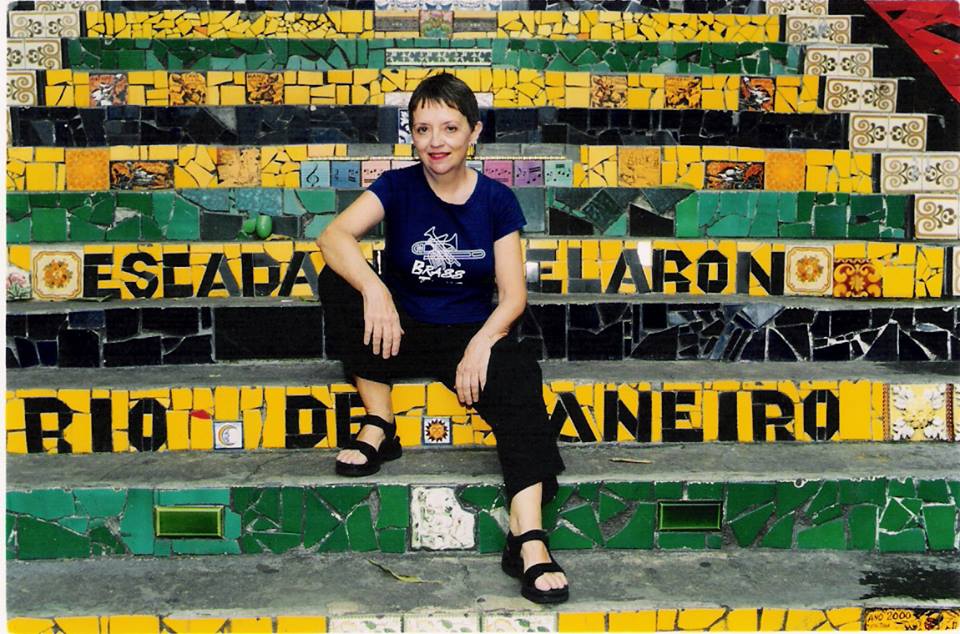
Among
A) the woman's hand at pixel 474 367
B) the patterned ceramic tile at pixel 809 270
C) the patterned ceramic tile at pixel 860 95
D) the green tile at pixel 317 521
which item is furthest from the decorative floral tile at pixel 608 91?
the green tile at pixel 317 521

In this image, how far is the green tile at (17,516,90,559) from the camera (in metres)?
2.33

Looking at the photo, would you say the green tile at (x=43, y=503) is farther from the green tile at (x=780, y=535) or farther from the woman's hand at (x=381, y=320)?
the green tile at (x=780, y=535)

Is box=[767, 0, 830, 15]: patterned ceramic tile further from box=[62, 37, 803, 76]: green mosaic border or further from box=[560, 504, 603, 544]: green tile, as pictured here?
box=[560, 504, 603, 544]: green tile

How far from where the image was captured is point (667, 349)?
296cm

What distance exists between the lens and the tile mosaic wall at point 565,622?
6.64ft

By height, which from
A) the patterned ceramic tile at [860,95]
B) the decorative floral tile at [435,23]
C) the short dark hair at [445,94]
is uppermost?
the decorative floral tile at [435,23]

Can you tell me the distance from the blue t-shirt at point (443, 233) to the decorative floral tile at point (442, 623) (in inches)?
32.1

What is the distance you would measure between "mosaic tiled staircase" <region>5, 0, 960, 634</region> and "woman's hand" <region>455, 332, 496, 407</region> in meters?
0.24

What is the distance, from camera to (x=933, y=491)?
7.91 feet

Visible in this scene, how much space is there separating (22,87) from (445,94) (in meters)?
2.93

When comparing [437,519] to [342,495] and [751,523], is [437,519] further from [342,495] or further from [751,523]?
[751,523]

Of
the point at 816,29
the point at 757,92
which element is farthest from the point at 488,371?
the point at 816,29

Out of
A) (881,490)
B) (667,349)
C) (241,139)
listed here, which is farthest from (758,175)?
(241,139)

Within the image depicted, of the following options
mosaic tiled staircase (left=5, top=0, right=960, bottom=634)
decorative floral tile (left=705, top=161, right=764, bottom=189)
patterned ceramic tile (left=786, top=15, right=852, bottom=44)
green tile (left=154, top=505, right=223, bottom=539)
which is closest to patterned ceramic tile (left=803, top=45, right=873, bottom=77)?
mosaic tiled staircase (left=5, top=0, right=960, bottom=634)
